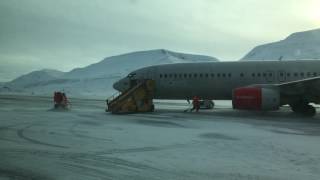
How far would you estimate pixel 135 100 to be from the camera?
28516mm

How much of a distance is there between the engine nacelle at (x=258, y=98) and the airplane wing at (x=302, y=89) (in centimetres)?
75

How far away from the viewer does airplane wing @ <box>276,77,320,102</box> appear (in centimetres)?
2438

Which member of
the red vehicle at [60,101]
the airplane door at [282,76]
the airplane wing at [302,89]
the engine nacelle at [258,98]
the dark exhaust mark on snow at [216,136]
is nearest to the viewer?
the dark exhaust mark on snow at [216,136]

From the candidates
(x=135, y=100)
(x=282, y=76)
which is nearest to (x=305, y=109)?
(x=282, y=76)

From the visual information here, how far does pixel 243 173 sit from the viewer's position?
27.2 feet

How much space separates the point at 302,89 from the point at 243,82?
4505 mm

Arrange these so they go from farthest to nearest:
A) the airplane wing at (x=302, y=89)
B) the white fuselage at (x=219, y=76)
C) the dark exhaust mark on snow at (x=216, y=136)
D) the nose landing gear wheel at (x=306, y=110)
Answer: the white fuselage at (x=219, y=76) < the nose landing gear wheel at (x=306, y=110) < the airplane wing at (x=302, y=89) < the dark exhaust mark on snow at (x=216, y=136)

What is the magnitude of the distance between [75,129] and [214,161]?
815 centimetres

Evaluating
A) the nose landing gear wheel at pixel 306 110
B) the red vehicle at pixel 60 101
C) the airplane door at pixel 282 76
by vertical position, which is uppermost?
the airplane door at pixel 282 76

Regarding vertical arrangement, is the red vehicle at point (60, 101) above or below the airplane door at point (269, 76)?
below

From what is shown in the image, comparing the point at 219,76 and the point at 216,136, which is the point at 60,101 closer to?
the point at 219,76

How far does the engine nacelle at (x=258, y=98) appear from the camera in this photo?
24547mm

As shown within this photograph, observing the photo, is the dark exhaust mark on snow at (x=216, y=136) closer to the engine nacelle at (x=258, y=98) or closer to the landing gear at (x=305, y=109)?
the engine nacelle at (x=258, y=98)

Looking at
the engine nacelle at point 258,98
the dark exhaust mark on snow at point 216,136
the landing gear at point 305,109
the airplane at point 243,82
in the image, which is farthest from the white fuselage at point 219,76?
the dark exhaust mark on snow at point 216,136
